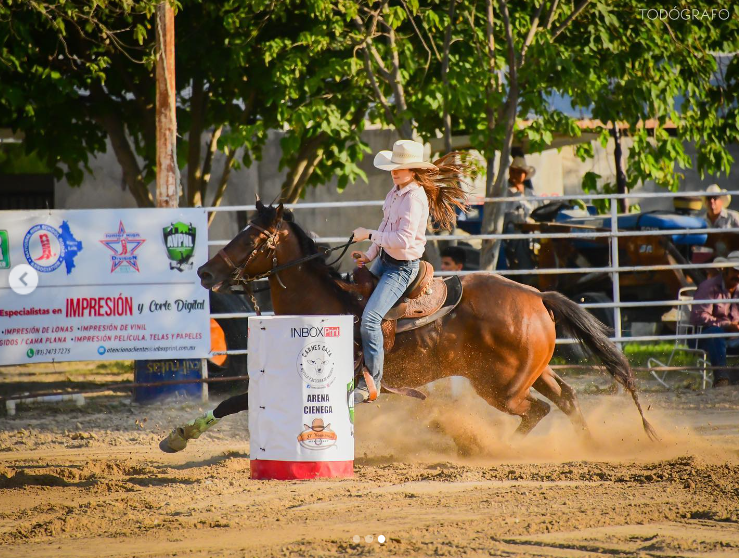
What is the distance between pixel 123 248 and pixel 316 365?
3.82m

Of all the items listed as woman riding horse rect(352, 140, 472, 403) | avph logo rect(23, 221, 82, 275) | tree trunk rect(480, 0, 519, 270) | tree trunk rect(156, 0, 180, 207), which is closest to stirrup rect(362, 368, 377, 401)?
woman riding horse rect(352, 140, 472, 403)

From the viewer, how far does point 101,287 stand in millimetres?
8852

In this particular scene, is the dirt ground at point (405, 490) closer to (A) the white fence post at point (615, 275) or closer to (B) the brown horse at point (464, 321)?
(B) the brown horse at point (464, 321)

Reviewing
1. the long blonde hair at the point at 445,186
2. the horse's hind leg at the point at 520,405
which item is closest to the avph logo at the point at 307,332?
the long blonde hair at the point at 445,186

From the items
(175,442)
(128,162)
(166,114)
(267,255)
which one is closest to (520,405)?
(267,255)

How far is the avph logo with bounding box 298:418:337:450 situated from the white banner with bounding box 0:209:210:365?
344 centimetres

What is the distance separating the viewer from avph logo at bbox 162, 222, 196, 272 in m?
9.02

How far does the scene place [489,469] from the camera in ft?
20.6

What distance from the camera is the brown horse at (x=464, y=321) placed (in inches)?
264

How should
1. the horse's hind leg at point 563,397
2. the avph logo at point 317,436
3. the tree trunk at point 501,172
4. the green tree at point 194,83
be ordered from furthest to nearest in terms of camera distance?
the green tree at point 194,83
the tree trunk at point 501,172
the horse's hind leg at point 563,397
the avph logo at point 317,436

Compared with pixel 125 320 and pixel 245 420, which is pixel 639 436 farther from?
pixel 125 320

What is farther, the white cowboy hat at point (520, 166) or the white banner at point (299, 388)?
the white cowboy hat at point (520, 166)

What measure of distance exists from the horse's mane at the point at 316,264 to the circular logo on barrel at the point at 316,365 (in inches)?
35.3

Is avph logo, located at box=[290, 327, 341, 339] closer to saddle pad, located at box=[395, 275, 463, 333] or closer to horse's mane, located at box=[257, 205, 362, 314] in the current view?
horse's mane, located at box=[257, 205, 362, 314]
